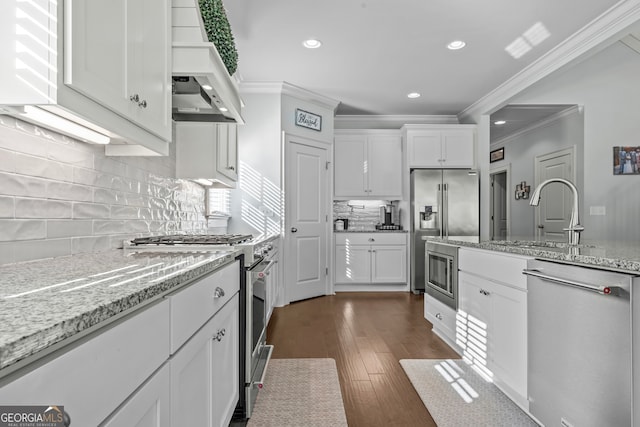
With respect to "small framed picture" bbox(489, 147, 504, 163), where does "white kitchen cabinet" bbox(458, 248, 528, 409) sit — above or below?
below

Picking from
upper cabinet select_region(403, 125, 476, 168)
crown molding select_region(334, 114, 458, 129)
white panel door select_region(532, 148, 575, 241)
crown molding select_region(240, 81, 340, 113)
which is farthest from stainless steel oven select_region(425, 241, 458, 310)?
white panel door select_region(532, 148, 575, 241)

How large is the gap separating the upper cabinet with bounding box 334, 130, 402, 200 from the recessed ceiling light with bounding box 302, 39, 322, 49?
1905mm

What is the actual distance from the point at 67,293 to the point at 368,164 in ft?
15.9

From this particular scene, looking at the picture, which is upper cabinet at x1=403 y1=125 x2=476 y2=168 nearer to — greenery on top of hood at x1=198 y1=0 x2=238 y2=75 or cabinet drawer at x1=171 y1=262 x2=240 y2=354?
greenery on top of hood at x1=198 y1=0 x2=238 y2=75

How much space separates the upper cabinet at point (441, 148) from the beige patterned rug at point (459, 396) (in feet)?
10.7

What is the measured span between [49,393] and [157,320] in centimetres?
35

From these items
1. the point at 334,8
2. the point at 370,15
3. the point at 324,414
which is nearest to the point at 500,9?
the point at 370,15

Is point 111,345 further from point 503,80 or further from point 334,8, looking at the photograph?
point 503,80

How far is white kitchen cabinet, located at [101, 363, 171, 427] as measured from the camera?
658 millimetres

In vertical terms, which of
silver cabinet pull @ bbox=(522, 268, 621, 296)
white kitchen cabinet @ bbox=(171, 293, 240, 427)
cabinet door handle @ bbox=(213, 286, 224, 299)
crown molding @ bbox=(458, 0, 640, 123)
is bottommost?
white kitchen cabinet @ bbox=(171, 293, 240, 427)

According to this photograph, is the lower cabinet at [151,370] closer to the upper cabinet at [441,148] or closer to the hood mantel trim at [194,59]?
the hood mantel trim at [194,59]

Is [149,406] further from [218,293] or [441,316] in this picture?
[441,316]

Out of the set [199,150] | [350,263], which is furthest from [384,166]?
[199,150]

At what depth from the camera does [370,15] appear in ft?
9.48
